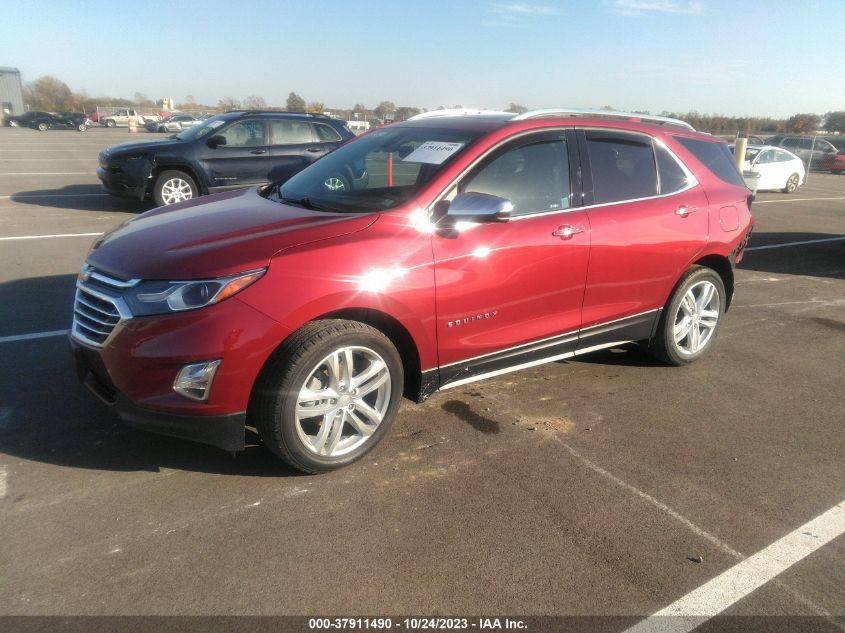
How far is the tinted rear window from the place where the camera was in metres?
4.82

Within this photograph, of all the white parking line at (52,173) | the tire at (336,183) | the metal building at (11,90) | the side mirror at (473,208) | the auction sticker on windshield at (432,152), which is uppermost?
the metal building at (11,90)

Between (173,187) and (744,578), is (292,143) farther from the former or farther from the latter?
(744,578)

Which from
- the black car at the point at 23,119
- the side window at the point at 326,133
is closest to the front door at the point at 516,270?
the side window at the point at 326,133

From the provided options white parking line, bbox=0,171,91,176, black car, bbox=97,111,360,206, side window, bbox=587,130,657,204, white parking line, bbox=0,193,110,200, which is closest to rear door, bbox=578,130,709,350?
side window, bbox=587,130,657,204

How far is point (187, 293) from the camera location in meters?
2.87

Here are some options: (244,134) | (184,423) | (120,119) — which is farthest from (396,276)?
(120,119)

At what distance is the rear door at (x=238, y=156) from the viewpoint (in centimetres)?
1073

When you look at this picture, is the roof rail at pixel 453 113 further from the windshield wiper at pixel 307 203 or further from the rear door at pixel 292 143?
the rear door at pixel 292 143

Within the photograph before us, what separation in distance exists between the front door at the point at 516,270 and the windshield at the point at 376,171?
0.82ft

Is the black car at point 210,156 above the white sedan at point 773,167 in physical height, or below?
above

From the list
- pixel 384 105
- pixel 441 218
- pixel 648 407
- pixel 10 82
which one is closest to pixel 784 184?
pixel 648 407

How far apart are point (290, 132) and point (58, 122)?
4340cm

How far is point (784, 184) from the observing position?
18.7 meters

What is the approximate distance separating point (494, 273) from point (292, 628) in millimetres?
2093
